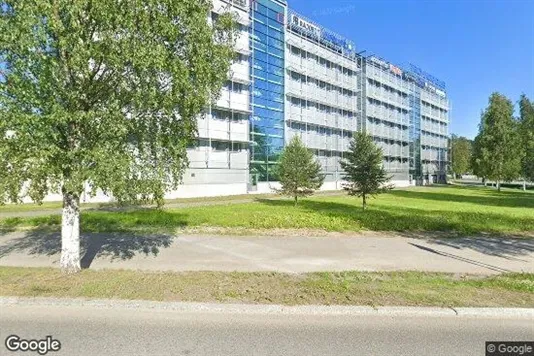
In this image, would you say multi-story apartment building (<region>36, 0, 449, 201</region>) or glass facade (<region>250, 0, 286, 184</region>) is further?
glass facade (<region>250, 0, 286, 184</region>)

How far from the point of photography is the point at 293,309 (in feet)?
18.6

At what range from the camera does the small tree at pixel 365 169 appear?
2375cm

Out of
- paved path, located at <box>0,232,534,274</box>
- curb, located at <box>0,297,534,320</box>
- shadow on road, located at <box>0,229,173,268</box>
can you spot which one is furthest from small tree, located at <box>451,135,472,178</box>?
curb, located at <box>0,297,534,320</box>

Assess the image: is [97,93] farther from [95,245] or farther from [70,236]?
[95,245]

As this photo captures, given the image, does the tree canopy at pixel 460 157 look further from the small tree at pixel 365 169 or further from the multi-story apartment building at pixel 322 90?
the small tree at pixel 365 169

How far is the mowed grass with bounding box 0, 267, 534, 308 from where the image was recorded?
6020 millimetres

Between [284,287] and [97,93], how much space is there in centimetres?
516

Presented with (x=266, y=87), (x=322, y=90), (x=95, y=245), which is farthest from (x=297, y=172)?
(x=322, y=90)

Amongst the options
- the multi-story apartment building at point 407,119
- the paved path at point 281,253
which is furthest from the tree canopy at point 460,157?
the paved path at point 281,253

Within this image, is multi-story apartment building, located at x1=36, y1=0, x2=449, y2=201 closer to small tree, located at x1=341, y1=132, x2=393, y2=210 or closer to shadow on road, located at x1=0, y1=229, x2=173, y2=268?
→ small tree, located at x1=341, y1=132, x2=393, y2=210

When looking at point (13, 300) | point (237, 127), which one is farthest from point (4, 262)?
point (237, 127)

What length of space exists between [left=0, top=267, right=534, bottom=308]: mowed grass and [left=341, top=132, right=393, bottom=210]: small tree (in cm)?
1632

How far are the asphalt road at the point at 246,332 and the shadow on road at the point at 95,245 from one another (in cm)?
366

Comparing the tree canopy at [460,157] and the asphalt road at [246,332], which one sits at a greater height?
the tree canopy at [460,157]
